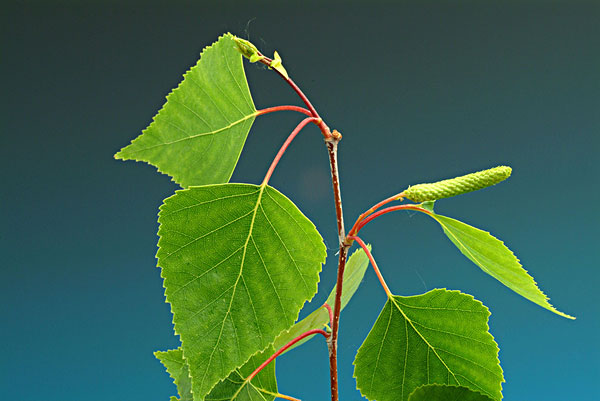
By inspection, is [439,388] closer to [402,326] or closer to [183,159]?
[402,326]

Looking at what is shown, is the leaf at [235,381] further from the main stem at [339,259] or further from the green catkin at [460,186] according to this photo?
the green catkin at [460,186]

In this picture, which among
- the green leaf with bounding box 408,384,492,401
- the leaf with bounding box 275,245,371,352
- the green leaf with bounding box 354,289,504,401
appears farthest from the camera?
the leaf with bounding box 275,245,371,352

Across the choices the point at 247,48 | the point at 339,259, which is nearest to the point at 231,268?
the point at 339,259

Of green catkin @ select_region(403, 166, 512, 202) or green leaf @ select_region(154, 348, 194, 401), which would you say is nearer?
green catkin @ select_region(403, 166, 512, 202)

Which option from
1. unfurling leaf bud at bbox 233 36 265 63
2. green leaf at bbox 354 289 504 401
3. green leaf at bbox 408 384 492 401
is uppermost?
unfurling leaf bud at bbox 233 36 265 63

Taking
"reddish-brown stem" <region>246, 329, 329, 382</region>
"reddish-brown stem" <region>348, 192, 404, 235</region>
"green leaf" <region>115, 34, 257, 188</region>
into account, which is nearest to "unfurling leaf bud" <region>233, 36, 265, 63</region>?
"green leaf" <region>115, 34, 257, 188</region>

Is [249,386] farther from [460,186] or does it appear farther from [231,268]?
[460,186]

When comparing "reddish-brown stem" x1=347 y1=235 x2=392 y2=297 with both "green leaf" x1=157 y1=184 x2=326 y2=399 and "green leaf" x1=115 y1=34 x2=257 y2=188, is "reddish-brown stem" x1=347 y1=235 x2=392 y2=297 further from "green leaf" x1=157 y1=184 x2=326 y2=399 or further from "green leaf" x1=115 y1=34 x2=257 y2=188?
"green leaf" x1=115 y1=34 x2=257 y2=188
